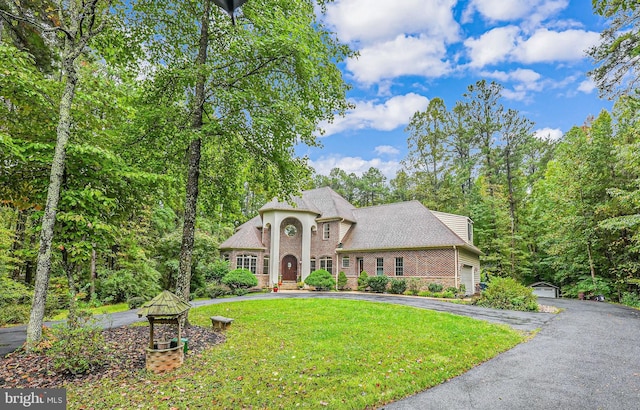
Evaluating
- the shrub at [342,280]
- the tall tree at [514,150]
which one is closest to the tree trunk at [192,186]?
the shrub at [342,280]

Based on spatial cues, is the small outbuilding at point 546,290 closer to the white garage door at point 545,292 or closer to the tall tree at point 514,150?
the white garage door at point 545,292

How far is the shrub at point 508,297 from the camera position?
13391 millimetres

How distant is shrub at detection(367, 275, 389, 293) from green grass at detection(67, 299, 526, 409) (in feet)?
35.8

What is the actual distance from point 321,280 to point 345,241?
3.90 metres

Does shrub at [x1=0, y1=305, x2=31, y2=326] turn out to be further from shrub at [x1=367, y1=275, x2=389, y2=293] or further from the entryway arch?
shrub at [x1=367, y1=275, x2=389, y2=293]

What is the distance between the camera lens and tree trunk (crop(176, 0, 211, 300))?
26.7ft

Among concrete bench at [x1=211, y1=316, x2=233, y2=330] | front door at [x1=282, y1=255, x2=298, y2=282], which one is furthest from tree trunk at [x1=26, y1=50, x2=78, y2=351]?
front door at [x1=282, y1=255, x2=298, y2=282]

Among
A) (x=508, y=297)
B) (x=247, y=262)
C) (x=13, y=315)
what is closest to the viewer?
(x=13, y=315)

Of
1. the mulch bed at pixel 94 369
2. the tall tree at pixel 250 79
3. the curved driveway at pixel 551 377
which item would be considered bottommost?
the curved driveway at pixel 551 377

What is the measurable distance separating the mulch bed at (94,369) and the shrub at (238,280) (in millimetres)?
12633

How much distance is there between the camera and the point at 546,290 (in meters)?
22.7

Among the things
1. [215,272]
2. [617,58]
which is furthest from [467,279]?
[215,272]

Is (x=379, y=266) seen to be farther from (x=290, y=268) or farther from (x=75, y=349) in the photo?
(x=75, y=349)

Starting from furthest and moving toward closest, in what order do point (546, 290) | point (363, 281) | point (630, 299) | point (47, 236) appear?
point (546, 290)
point (363, 281)
point (630, 299)
point (47, 236)
